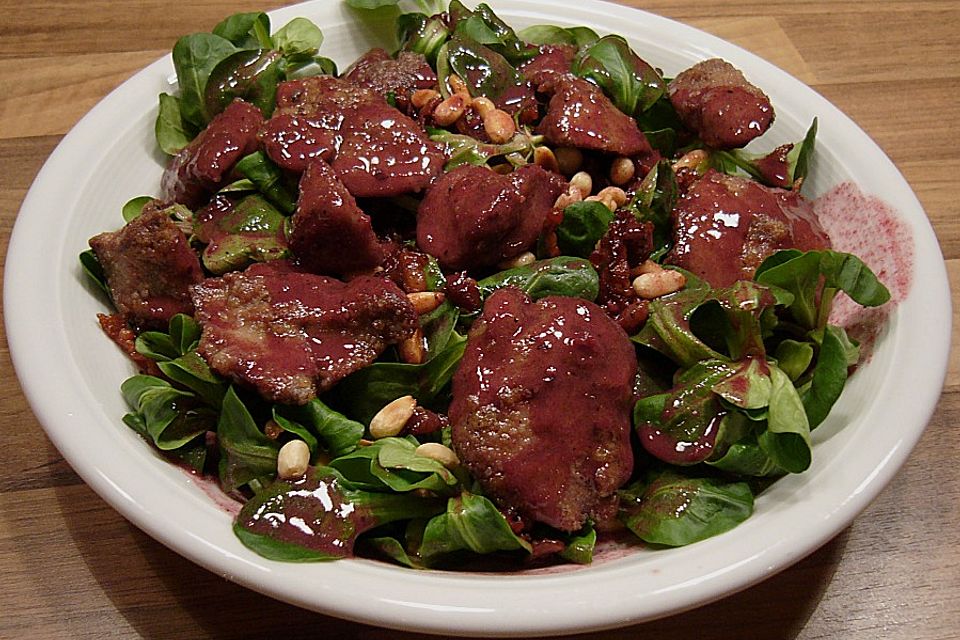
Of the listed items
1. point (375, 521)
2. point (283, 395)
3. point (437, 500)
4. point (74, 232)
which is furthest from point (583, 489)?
point (74, 232)

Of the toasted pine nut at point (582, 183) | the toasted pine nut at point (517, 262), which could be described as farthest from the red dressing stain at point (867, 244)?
the toasted pine nut at point (517, 262)

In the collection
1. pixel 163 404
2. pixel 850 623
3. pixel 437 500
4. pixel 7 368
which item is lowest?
pixel 850 623

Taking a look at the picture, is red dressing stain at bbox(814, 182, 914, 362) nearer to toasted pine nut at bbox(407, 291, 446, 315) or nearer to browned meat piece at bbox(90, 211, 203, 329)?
toasted pine nut at bbox(407, 291, 446, 315)

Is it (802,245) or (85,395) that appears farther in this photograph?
(802,245)

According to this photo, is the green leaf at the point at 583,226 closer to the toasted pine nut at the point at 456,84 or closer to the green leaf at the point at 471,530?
the toasted pine nut at the point at 456,84

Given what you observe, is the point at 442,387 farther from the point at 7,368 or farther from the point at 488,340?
the point at 7,368

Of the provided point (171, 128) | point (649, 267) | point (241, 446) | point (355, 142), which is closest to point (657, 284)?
point (649, 267)

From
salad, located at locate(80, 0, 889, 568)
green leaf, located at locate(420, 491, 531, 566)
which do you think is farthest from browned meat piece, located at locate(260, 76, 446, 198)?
green leaf, located at locate(420, 491, 531, 566)
